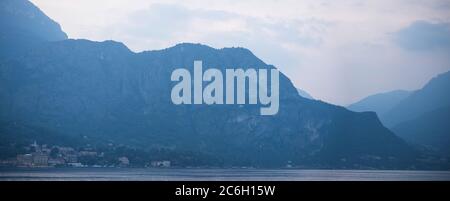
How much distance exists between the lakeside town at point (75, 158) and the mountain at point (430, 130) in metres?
23.4

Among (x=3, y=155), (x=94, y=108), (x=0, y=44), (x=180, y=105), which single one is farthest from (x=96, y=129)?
(x=0, y=44)

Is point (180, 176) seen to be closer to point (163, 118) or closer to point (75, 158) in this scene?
point (75, 158)

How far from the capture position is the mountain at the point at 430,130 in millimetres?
52938

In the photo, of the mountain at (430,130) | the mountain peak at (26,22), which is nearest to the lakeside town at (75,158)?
the mountain at (430,130)

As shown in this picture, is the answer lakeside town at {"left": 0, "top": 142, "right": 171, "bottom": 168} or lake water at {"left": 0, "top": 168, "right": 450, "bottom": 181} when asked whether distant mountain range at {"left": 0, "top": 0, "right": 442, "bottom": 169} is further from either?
lake water at {"left": 0, "top": 168, "right": 450, "bottom": 181}

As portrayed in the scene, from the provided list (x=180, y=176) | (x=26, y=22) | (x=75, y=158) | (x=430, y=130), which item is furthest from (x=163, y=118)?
(x=26, y=22)

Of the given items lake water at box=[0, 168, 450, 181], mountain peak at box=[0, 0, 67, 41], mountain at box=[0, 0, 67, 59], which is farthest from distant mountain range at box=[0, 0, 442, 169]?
mountain peak at box=[0, 0, 67, 41]

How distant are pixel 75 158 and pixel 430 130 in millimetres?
32412

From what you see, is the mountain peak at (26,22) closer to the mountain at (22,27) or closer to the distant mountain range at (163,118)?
the mountain at (22,27)

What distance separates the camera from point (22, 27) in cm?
8562

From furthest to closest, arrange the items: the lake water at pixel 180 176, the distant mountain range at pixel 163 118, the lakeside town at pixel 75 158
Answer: the distant mountain range at pixel 163 118 → the lakeside town at pixel 75 158 → the lake water at pixel 180 176

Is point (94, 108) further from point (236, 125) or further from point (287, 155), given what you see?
point (287, 155)
